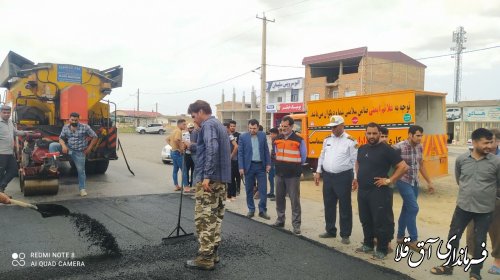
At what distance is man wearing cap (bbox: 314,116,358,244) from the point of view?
5.23m

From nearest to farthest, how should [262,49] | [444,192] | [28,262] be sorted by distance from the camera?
[28,262] → [444,192] → [262,49]

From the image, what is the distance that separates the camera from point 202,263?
13.2 feet

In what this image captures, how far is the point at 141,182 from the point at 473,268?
327 inches

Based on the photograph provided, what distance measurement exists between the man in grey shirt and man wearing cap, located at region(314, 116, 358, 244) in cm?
149

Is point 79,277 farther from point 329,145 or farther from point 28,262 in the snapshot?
point 329,145

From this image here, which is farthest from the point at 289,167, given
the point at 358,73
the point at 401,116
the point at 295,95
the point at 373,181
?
the point at 295,95

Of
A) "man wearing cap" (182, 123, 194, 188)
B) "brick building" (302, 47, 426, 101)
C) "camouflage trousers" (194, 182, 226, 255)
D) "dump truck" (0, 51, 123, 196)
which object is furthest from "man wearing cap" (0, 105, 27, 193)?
"brick building" (302, 47, 426, 101)

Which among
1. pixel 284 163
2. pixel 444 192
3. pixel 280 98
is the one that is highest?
pixel 280 98

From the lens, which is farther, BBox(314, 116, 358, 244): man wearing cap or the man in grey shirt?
BBox(314, 116, 358, 244): man wearing cap

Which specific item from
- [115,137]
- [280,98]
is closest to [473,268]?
[115,137]

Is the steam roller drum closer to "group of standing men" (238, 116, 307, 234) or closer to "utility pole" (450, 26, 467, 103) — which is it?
"group of standing men" (238, 116, 307, 234)

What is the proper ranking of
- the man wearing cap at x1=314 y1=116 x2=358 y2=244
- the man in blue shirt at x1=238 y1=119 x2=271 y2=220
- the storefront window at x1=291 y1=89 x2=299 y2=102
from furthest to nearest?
the storefront window at x1=291 y1=89 x2=299 y2=102, the man in blue shirt at x1=238 y1=119 x2=271 y2=220, the man wearing cap at x1=314 y1=116 x2=358 y2=244

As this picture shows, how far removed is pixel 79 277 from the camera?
369 cm

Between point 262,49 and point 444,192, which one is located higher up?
point 262,49
